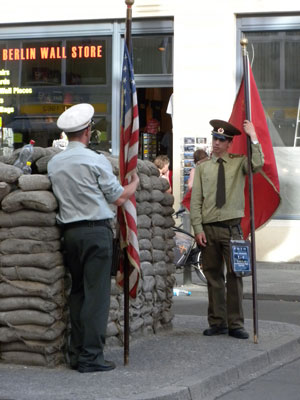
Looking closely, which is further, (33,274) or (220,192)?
(220,192)

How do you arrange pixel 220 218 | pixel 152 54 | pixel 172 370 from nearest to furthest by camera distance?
pixel 172 370, pixel 220 218, pixel 152 54

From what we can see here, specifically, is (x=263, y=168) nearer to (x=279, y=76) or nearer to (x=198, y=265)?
(x=198, y=265)

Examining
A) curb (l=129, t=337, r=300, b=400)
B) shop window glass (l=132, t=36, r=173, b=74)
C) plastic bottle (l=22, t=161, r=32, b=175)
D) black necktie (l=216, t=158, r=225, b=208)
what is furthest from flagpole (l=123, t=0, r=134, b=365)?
shop window glass (l=132, t=36, r=173, b=74)

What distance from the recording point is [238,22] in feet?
58.1

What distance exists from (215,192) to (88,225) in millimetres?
2147

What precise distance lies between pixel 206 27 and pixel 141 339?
9.92 m

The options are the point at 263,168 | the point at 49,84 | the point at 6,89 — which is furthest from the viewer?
the point at 6,89

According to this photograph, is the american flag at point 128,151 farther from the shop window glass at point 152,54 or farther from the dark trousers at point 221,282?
the shop window glass at point 152,54

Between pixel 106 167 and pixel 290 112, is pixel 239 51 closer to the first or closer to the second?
pixel 290 112

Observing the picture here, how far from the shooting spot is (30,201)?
24.2 ft

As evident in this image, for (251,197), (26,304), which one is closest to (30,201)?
(26,304)

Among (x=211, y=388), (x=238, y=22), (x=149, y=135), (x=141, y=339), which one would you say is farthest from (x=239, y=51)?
(x=211, y=388)

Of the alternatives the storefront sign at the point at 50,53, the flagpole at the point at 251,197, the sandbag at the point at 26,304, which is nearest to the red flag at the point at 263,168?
the flagpole at the point at 251,197

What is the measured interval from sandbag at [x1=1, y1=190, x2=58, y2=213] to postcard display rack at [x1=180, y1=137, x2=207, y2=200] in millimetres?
10305
